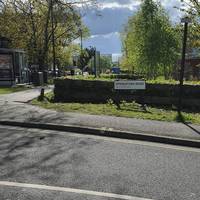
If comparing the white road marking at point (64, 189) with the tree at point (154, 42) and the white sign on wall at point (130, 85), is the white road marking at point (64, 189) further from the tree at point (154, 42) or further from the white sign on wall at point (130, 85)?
the tree at point (154, 42)

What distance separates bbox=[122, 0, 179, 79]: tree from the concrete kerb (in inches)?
1265

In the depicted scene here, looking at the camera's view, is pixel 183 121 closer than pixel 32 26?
Yes

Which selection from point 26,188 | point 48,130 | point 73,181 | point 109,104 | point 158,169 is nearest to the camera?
point 26,188

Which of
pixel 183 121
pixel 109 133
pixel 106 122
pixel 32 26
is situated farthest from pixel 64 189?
pixel 32 26

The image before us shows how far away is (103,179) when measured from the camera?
674 cm

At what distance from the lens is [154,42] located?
142 ft

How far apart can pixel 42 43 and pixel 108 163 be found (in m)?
39.5

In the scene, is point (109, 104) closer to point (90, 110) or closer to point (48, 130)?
point (90, 110)

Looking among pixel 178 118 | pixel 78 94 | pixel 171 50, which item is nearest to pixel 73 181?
pixel 178 118

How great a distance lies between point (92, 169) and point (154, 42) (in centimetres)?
3703

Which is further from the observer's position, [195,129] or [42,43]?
[42,43]

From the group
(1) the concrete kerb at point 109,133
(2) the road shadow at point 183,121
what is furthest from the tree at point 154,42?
(1) the concrete kerb at point 109,133

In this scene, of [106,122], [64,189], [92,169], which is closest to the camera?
[64,189]

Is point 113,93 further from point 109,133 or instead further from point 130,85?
point 109,133
